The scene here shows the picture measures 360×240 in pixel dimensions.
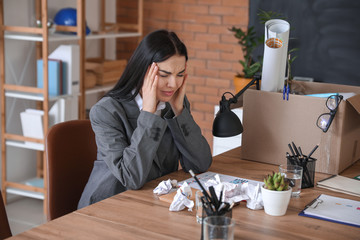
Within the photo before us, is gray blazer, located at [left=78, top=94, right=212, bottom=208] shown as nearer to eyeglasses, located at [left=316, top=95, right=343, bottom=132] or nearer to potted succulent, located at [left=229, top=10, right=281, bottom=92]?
eyeglasses, located at [left=316, top=95, right=343, bottom=132]

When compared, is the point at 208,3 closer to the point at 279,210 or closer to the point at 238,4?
the point at 238,4

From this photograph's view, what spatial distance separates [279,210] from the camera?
1.52 m

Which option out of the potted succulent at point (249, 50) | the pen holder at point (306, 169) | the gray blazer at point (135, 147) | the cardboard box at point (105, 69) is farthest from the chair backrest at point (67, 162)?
the cardboard box at point (105, 69)

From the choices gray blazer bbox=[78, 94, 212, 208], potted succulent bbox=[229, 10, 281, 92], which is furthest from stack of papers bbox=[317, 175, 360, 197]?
potted succulent bbox=[229, 10, 281, 92]

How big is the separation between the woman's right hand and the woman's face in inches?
1.1

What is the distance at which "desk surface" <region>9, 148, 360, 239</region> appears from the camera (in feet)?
4.47

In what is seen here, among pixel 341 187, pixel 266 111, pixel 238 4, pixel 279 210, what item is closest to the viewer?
pixel 279 210

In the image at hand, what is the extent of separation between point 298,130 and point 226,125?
34 centimetres

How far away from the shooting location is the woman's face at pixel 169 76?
1903 millimetres

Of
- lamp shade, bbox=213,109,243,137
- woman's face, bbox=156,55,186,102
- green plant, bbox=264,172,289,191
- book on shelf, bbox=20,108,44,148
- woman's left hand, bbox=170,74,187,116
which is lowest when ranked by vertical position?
book on shelf, bbox=20,108,44,148

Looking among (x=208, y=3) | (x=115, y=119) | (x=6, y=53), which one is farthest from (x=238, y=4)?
(x=115, y=119)

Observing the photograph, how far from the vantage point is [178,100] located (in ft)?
6.63

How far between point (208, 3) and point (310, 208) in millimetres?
2919

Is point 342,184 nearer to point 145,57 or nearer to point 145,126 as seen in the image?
point 145,126
